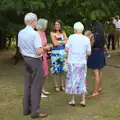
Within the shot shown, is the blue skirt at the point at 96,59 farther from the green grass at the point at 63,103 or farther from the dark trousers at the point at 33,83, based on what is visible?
the dark trousers at the point at 33,83

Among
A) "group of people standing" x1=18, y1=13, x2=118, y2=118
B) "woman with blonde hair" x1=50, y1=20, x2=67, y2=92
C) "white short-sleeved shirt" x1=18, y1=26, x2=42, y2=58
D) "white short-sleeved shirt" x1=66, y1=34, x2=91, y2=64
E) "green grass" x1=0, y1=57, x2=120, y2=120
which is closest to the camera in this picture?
"white short-sleeved shirt" x1=18, y1=26, x2=42, y2=58

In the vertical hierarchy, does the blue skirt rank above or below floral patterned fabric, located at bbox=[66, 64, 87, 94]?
above

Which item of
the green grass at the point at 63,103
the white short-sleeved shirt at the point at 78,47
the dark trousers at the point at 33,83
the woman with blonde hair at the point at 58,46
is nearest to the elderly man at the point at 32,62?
the dark trousers at the point at 33,83

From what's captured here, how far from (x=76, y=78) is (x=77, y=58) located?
1.34 ft

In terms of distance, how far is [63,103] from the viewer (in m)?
6.95

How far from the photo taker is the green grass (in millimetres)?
6145

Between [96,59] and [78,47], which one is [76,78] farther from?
[96,59]

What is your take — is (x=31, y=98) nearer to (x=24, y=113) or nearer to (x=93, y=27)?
(x=24, y=113)

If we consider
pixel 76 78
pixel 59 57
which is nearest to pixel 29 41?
pixel 76 78

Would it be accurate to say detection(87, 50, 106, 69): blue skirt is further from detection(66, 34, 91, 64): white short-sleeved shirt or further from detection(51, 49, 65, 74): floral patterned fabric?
detection(66, 34, 91, 64): white short-sleeved shirt

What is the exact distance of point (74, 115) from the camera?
243 inches

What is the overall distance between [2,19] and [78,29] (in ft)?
14.5

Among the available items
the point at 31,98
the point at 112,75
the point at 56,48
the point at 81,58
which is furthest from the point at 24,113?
the point at 112,75

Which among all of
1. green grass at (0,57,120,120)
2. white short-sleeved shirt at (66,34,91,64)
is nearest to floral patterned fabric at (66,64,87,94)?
white short-sleeved shirt at (66,34,91,64)
